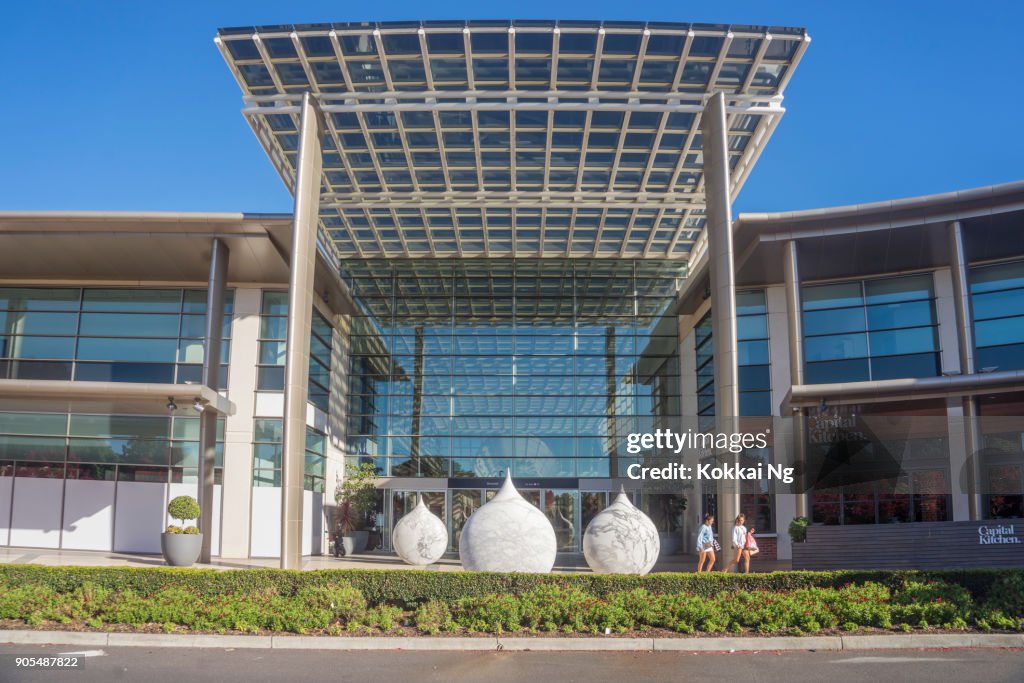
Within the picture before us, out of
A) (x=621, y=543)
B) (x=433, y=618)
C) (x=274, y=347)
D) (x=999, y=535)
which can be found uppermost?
(x=274, y=347)

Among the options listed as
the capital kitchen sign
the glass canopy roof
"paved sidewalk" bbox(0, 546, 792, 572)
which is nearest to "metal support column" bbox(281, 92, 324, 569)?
the glass canopy roof

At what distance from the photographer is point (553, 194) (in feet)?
97.4

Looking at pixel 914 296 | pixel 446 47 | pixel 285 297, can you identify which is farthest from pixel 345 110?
pixel 914 296

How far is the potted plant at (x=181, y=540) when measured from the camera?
2309cm

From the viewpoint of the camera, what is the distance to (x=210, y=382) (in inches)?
990

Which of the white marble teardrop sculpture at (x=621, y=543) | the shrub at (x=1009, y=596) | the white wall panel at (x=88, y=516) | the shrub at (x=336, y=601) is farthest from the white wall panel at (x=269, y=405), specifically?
the shrub at (x=1009, y=596)

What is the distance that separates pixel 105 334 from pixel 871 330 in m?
24.8

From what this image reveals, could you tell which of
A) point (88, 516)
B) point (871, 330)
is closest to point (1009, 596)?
point (871, 330)

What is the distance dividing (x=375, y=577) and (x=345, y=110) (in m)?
14.6

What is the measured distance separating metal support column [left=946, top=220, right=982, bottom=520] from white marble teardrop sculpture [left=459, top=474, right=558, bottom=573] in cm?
1235

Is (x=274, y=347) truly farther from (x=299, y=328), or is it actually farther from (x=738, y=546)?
(x=738, y=546)

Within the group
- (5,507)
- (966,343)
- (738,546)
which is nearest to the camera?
(738,546)

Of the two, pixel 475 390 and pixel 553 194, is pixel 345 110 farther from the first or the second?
pixel 475 390

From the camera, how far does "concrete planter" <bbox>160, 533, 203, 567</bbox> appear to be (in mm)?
23078
